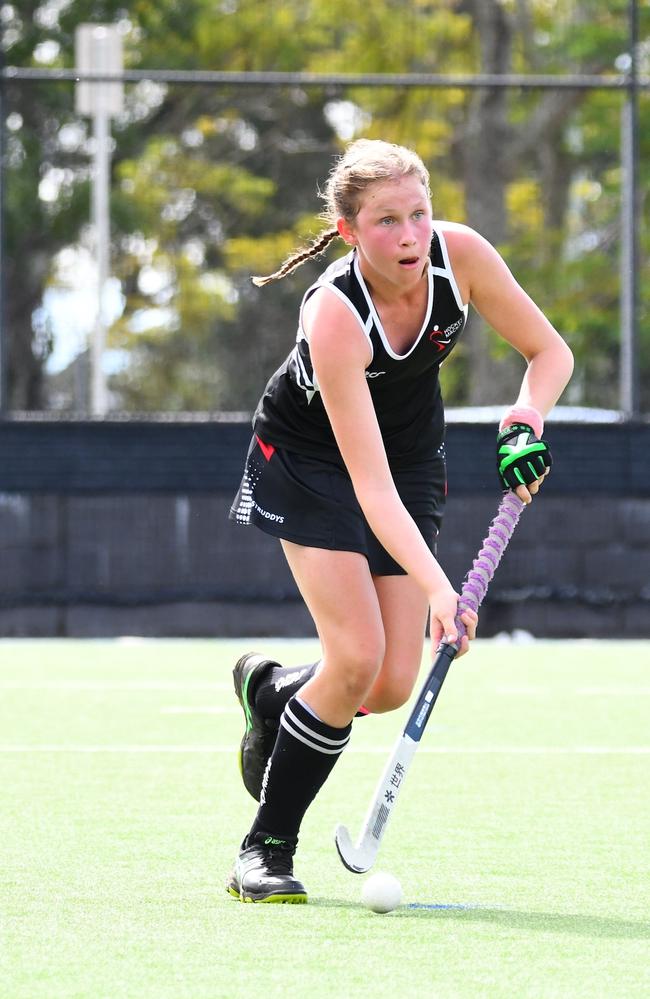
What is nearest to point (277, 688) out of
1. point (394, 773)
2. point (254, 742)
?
point (254, 742)

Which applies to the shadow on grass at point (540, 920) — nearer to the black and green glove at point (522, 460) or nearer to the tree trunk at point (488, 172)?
the black and green glove at point (522, 460)

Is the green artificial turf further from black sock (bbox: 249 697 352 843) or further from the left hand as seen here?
the left hand

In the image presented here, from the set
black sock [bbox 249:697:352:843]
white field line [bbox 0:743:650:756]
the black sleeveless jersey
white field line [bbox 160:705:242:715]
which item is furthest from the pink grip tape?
white field line [bbox 160:705:242:715]

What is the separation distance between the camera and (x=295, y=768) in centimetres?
400

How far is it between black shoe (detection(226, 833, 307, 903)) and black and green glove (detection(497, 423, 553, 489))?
929 millimetres

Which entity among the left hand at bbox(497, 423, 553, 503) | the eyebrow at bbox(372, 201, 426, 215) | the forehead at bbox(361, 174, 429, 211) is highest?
the forehead at bbox(361, 174, 429, 211)

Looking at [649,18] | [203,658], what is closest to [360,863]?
[203,658]

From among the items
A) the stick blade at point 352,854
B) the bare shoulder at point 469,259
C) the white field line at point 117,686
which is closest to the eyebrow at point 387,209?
the bare shoulder at point 469,259

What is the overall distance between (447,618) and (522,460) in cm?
40

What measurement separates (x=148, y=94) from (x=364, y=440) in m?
12.2

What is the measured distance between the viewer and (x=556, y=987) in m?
3.06

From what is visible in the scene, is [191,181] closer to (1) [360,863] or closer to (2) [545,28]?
(2) [545,28]

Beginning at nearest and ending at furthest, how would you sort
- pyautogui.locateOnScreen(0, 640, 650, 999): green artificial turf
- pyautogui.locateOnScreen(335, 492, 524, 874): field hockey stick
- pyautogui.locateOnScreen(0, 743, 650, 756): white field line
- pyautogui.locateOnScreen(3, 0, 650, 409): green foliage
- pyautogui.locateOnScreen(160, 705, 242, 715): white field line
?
pyautogui.locateOnScreen(0, 640, 650, 999): green artificial turf → pyautogui.locateOnScreen(335, 492, 524, 874): field hockey stick → pyautogui.locateOnScreen(0, 743, 650, 756): white field line → pyautogui.locateOnScreen(160, 705, 242, 715): white field line → pyautogui.locateOnScreen(3, 0, 650, 409): green foliage

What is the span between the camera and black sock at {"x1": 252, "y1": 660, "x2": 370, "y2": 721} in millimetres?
4430
